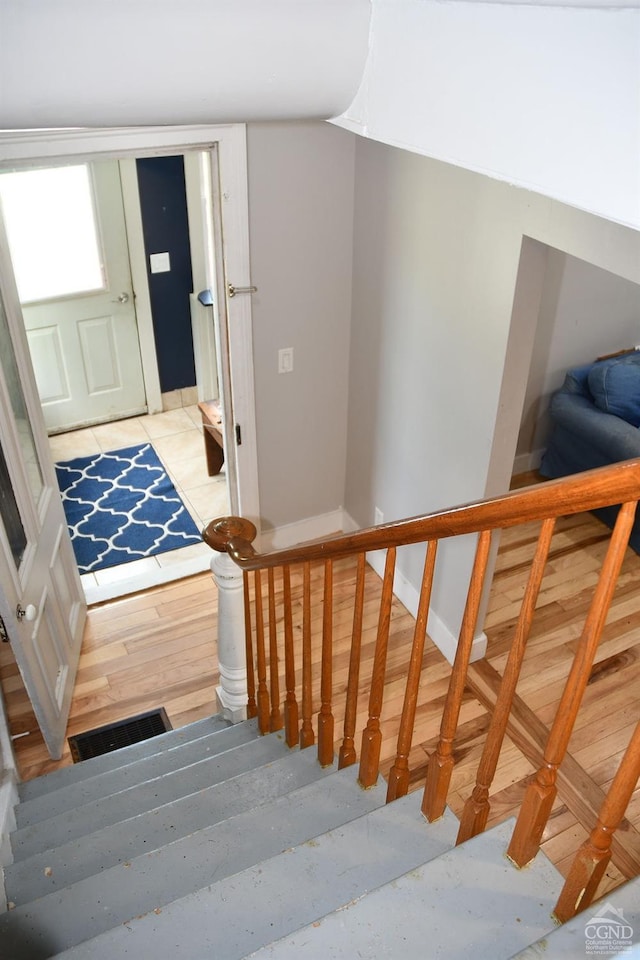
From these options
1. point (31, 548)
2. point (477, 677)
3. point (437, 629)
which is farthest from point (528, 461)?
point (31, 548)

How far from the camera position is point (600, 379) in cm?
426

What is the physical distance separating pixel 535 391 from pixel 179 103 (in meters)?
3.90

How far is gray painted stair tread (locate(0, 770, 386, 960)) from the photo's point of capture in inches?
70.2

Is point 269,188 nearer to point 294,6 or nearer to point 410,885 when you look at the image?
point 294,6

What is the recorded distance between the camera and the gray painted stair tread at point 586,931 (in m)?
1.06

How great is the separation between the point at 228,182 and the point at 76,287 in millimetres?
2290

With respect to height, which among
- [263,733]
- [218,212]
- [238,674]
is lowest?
[263,733]

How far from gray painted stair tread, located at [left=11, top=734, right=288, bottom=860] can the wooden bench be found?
243cm

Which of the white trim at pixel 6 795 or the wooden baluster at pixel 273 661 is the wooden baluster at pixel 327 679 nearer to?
the wooden baluster at pixel 273 661

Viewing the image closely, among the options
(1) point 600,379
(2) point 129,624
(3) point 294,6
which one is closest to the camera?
(3) point 294,6

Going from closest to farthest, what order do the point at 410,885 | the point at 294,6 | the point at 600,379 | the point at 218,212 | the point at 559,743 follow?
1. the point at 294,6
2. the point at 559,743
3. the point at 410,885
4. the point at 218,212
5. the point at 600,379

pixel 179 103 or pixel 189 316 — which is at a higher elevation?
pixel 179 103

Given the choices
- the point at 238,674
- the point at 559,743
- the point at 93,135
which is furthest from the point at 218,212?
the point at 559,743

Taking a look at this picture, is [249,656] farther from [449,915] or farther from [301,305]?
[301,305]
